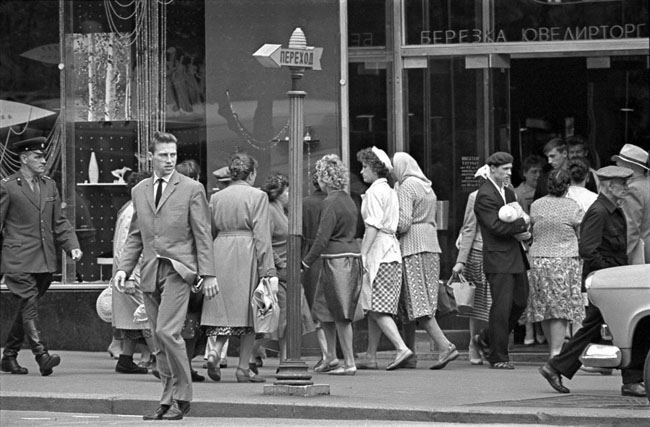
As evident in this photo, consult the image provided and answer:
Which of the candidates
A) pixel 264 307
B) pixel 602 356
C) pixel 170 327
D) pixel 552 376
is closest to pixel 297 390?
pixel 264 307

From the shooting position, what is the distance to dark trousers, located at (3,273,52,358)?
14.2 metres

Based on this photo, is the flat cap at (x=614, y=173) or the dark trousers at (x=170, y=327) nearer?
the dark trousers at (x=170, y=327)

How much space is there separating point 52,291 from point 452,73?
5.47 m

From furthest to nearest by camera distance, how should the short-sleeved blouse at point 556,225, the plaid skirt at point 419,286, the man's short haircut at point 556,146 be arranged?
the man's short haircut at point 556,146
the plaid skirt at point 419,286
the short-sleeved blouse at point 556,225

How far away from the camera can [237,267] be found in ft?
44.5

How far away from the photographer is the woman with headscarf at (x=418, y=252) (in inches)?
593

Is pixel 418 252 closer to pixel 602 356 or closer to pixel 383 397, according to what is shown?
pixel 383 397

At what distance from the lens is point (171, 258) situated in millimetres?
11133

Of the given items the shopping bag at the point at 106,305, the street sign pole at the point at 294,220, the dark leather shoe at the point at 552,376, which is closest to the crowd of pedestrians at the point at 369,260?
the shopping bag at the point at 106,305

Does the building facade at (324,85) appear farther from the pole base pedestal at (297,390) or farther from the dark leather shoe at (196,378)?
the pole base pedestal at (297,390)

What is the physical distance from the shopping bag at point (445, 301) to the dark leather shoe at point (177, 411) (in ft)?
15.9

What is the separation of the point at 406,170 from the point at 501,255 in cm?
145

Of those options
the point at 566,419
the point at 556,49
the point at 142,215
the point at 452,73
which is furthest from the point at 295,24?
the point at 566,419

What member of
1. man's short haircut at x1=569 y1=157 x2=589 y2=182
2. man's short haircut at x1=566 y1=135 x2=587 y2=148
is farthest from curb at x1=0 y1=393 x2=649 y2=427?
man's short haircut at x1=566 y1=135 x2=587 y2=148
